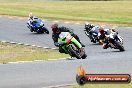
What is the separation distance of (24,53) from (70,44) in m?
6.23

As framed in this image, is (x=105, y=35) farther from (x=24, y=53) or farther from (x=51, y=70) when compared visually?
(x=51, y=70)

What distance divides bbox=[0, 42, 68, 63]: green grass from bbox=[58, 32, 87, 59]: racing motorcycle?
267 centimetres

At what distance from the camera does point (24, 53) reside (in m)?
24.6

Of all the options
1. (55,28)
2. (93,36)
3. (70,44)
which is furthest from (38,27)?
(55,28)

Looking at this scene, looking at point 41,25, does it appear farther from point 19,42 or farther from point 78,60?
point 78,60

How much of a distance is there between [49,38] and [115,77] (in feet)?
67.4

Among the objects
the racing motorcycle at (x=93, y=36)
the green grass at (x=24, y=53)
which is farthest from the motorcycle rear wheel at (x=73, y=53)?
the racing motorcycle at (x=93, y=36)

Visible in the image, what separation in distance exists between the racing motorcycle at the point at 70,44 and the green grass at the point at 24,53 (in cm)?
267

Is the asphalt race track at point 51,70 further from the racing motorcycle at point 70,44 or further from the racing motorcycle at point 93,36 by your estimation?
the racing motorcycle at point 93,36

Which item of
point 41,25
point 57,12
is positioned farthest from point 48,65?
point 57,12

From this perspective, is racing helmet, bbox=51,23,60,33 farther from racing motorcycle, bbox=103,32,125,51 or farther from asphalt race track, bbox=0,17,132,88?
racing motorcycle, bbox=103,32,125,51

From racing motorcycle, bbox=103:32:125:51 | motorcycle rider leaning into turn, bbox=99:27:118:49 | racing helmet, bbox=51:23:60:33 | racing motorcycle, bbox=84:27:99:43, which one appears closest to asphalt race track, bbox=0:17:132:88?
racing helmet, bbox=51:23:60:33

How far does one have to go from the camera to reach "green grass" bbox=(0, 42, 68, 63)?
72.1 ft

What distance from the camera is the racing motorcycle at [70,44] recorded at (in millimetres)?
18438
